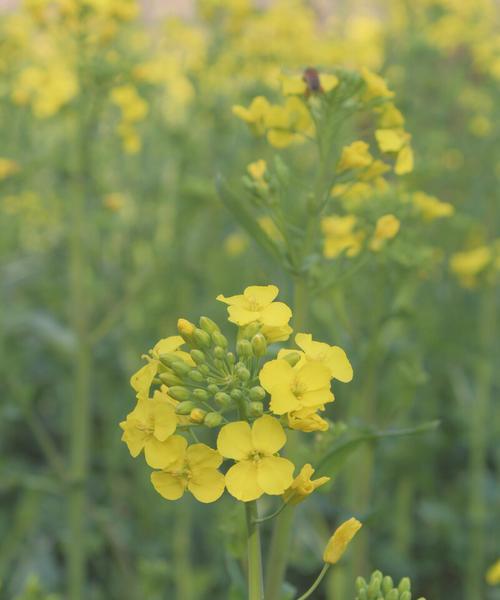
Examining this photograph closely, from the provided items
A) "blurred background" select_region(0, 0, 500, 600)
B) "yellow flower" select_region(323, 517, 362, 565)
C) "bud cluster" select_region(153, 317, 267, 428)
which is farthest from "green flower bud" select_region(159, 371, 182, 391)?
"blurred background" select_region(0, 0, 500, 600)

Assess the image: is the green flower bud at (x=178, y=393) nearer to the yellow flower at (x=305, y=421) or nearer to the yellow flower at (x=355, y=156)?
the yellow flower at (x=305, y=421)

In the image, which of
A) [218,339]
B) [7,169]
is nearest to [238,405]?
[218,339]

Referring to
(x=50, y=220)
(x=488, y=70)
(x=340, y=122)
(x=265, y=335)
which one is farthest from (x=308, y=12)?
(x=265, y=335)

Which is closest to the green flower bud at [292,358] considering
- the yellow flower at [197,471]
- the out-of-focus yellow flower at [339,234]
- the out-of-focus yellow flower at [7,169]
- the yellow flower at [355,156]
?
the yellow flower at [197,471]

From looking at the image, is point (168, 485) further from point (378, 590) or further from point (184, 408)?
point (378, 590)

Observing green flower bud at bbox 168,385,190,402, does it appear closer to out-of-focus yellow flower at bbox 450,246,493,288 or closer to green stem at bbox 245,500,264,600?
green stem at bbox 245,500,264,600

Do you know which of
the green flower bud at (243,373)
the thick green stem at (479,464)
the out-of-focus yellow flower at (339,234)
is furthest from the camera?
the thick green stem at (479,464)
